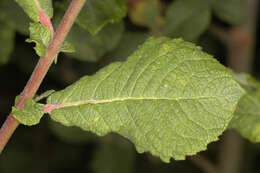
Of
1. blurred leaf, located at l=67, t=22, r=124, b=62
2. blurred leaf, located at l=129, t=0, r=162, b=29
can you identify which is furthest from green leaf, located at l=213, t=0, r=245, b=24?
blurred leaf, located at l=67, t=22, r=124, b=62

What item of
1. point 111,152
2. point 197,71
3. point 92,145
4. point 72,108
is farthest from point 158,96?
point 92,145

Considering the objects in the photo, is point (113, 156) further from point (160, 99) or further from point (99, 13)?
point (160, 99)

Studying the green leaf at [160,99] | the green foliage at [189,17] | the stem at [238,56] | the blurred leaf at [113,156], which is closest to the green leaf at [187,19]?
the green foliage at [189,17]

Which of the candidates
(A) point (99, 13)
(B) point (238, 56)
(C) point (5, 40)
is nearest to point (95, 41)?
(A) point (99, 13)

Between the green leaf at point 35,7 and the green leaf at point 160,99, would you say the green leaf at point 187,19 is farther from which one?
the green leaf at point 35,7

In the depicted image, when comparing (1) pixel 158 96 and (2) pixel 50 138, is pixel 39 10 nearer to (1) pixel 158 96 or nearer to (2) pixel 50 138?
(1) pixel 158 96

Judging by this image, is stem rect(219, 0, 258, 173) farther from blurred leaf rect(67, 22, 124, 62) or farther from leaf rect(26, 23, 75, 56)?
leaf rect(26, 23, 75, 56)
